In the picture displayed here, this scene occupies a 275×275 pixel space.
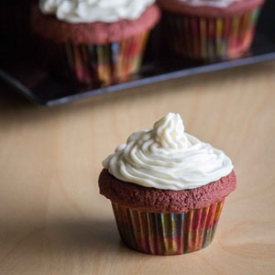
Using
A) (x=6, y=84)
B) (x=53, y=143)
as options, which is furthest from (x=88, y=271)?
(x=6, y=84)

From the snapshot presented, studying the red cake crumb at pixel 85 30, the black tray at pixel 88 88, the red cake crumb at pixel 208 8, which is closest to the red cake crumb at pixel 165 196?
the black tray at pixel 88 88

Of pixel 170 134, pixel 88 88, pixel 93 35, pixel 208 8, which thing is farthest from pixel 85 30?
pixel 170 134

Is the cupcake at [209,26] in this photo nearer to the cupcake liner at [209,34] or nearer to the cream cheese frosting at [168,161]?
the cupcake liner at [209,34]

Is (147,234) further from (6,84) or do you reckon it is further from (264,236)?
(6,84)

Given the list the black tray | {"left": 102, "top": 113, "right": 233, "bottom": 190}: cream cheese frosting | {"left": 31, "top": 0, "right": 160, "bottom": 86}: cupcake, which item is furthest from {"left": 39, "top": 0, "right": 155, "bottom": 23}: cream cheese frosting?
{"left": 102, "top": 113, "right": 233, "bottom": 190}: cream cheese frosting

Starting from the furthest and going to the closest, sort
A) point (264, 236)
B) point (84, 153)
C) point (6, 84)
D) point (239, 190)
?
point (6, 84)
point (84, 153)
point (239, 190)
point (264, 236)
